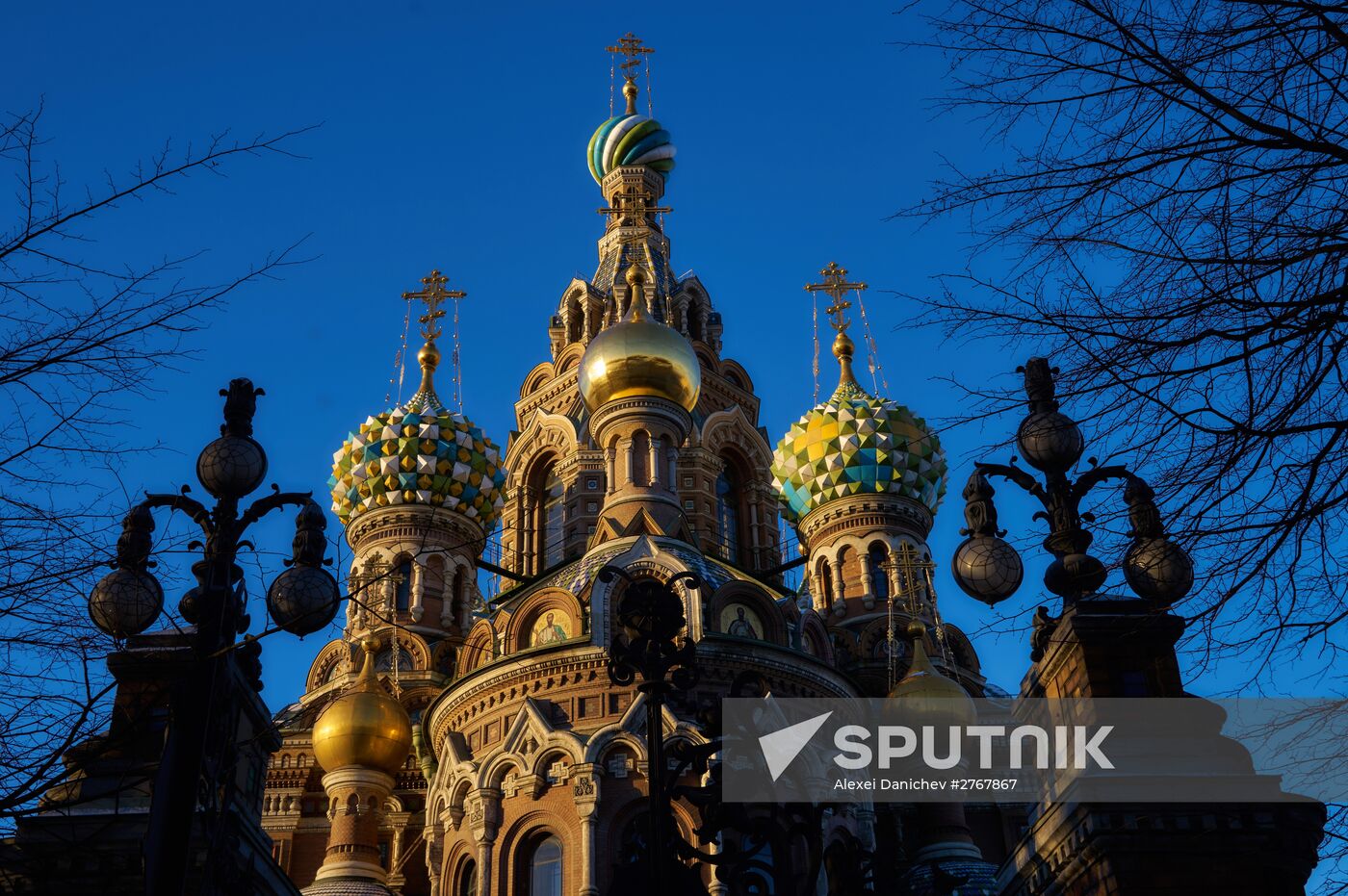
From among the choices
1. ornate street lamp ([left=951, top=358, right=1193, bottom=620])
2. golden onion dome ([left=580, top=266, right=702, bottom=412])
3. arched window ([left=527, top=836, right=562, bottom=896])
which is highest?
golden onion dome ([left=580, top=266, right=702, bottom=412])

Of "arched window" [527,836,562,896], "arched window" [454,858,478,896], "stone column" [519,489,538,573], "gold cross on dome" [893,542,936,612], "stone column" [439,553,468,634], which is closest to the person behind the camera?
"arched window" [527,836,562,896]

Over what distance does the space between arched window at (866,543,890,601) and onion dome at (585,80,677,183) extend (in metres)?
13.1

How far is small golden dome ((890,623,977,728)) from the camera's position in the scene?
20.3 metres

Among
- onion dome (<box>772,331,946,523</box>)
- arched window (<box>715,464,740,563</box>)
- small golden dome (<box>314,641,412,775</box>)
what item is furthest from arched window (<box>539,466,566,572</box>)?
small golden dome (<box>314,641,412,775</box>)

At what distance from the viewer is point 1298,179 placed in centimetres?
518

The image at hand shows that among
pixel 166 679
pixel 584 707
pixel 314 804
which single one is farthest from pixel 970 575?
pixel 314 804

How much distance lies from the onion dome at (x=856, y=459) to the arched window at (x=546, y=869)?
13318 mm

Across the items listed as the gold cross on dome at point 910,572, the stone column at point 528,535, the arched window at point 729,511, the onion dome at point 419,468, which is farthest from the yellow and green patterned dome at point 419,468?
the gold cross on dome at point 910,572

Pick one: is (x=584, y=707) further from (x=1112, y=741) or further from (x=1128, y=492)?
(x=1128, y=492)

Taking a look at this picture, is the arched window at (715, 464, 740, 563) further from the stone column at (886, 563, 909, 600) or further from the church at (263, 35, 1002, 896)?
the stone column at (886, 563, 909, 600)

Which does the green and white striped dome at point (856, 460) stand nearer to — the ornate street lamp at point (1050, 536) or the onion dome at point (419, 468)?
the onion dome at point (419, 468)

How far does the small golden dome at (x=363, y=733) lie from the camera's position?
21453mm

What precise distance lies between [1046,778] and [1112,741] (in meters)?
0.72

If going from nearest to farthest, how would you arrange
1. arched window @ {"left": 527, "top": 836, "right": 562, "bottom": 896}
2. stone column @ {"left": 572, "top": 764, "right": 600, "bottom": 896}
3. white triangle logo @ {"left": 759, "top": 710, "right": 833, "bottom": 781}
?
white triangle logo @ {"left": 759, "top": 710, "right": 833, "bottom": 781} < stone column @ {"left": 572, "top": 764, "right": 600, "bottom": 896} < arched window @ {"left": 527, "top": 836, "right": 562, "bottom": 896}
